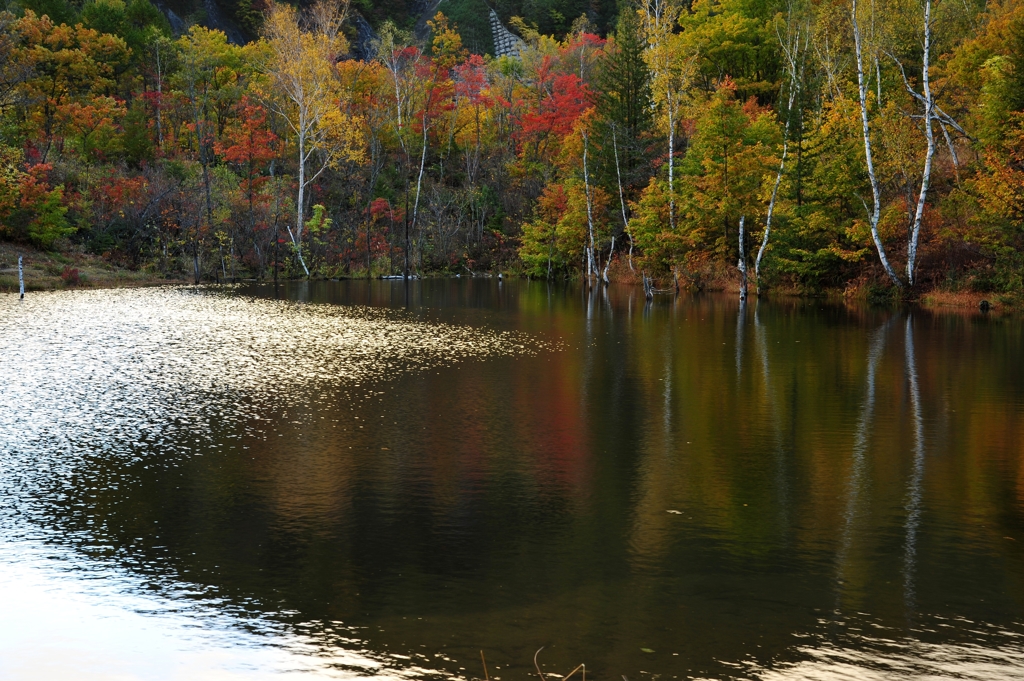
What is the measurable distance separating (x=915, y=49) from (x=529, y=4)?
204 feet

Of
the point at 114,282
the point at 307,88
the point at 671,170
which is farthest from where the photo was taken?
the point at 307,88

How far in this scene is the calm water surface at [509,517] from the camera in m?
6.21

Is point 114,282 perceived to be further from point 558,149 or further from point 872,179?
point 872,179

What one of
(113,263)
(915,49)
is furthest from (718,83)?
(113,263)

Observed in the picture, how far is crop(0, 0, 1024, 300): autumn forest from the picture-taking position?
128 ft

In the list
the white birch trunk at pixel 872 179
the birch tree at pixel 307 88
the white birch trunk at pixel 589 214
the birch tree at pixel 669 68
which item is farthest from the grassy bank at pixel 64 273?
the white birch trunk at pixel 872 179

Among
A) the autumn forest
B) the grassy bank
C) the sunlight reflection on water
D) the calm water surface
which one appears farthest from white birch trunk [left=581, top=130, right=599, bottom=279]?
the calm water surface

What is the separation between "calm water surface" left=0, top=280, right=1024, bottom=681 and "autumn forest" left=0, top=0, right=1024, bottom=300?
21.6m

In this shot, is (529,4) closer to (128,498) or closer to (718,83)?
(718,83)

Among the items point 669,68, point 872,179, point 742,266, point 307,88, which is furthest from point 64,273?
point 872,179

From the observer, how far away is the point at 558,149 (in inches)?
2709

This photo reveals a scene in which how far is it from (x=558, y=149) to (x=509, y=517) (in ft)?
204

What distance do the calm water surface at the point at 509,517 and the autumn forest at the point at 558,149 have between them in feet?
70.7

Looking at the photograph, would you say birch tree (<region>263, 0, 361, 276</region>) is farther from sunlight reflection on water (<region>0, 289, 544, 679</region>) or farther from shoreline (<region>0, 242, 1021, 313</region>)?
sunlight reflection on water (<region>0, 289, 544, 679</region>)
